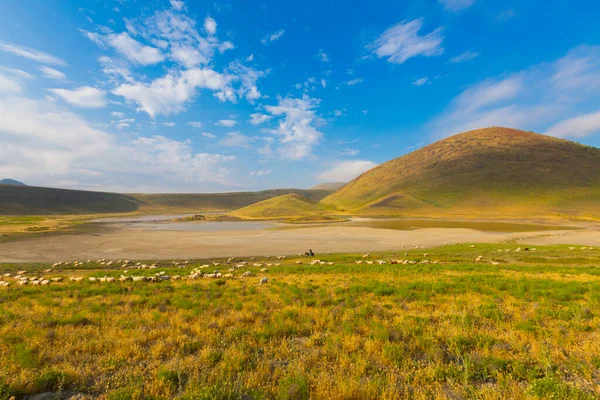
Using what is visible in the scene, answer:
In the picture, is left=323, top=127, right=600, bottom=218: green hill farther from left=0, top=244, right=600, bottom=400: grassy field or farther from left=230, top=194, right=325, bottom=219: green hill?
left=0, top=244, right=600, bottom=400: grassy field

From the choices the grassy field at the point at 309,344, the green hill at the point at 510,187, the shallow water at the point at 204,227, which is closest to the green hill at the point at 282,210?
the green hill at the point at 510,187

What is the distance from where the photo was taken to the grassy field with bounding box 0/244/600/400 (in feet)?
17.5

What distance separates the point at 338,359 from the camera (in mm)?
6457

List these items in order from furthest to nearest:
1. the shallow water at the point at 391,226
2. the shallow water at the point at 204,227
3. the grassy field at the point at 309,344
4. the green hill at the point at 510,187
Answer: the green hill at the point at 510,187
the shallow water at the point at 204,227
the shallow water at the point at 391,226
the grassy field at the point at 309,344

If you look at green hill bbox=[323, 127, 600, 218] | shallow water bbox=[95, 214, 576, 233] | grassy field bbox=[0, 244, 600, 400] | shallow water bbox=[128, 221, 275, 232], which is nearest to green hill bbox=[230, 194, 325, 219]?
green hill bbox=[323, 127, 600, 218]

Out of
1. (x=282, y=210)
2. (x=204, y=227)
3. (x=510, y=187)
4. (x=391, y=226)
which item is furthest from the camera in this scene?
(x=510, y=187)

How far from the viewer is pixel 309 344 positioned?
294 inches

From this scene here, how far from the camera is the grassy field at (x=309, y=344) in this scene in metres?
5.33

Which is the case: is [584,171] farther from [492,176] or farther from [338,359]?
[338,359]

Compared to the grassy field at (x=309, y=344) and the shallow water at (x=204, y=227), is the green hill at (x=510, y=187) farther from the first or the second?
the grassy field at (x=309, y=344)

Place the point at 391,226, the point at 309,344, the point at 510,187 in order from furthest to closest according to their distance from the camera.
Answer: the point at 510,187 < the point at 391,226 < the point at 309,344

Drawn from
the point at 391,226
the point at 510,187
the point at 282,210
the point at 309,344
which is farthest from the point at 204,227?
the point at 510,187

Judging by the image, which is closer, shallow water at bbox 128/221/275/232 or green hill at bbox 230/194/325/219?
shallow water at bbox 128/221/275/232

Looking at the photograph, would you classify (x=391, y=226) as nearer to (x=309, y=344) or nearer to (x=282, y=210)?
(x=309, y=344)
